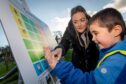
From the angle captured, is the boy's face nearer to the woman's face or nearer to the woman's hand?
the woman's hand

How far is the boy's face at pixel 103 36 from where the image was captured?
6.04 ft

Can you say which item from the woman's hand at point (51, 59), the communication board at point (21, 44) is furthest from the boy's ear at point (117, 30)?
the communication board at point (21, 44)

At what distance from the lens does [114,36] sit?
6.17 ft

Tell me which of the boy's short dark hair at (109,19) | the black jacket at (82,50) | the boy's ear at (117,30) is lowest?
the black jacket at (82,50)

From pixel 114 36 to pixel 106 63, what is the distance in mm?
325

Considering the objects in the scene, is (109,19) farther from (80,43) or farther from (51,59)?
(80,43)

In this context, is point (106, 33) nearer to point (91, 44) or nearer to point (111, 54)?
point (111, 54)

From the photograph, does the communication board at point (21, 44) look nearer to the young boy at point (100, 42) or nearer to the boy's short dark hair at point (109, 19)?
the young boy at point (100, 42)

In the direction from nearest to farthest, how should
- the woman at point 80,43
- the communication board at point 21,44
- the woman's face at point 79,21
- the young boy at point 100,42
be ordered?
the communication board at point 21,44
the young boy at point 100,42
the woman's face at point 79,21
the woman at point 80,43

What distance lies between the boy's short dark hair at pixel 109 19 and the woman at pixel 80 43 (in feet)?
2.92

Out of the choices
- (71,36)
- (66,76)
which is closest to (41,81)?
(66,76)

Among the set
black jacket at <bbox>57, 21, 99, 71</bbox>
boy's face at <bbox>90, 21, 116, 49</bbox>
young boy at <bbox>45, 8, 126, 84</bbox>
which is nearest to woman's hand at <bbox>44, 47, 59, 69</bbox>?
young boy at <bbox>45, 8, 126, 84</bbox>

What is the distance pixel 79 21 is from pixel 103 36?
972mm

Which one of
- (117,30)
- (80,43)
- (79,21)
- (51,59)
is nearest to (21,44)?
(51,59)
